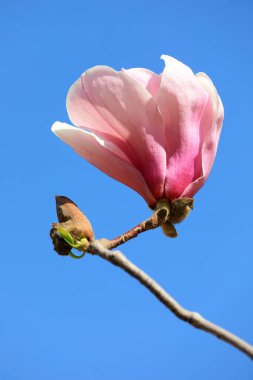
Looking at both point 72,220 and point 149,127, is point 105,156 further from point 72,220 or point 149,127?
point 72,220

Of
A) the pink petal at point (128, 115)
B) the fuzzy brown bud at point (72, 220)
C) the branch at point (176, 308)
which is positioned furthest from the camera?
the pink petal at point (128, 115)

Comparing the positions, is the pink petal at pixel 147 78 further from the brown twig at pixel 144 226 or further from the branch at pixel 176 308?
the branch at pixel 176 308

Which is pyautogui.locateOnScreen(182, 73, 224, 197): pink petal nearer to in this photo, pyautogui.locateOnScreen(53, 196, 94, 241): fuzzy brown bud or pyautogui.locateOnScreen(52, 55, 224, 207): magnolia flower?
pyautogui.locateOnScreen(52, 55, 224, 207): magnolia flower

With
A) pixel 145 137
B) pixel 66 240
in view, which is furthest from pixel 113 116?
pixel 66 240

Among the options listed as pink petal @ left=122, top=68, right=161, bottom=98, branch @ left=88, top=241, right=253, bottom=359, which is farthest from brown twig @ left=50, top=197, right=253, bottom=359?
pink petal @ left=122, top=68, right=161, bottom=98

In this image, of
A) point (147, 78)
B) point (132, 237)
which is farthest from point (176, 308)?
point (147, 78)

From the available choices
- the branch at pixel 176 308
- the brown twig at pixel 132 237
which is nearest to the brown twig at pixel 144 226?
the brown twig at pixel 132 237
